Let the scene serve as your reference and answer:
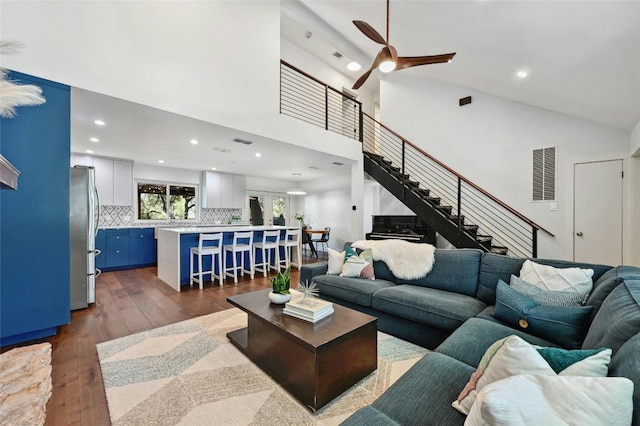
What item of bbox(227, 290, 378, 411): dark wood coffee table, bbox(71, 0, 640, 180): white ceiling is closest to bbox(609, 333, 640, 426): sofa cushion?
bbox(227, 290, 378, 411): dark wood coffee table

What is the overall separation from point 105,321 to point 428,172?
20.2ft

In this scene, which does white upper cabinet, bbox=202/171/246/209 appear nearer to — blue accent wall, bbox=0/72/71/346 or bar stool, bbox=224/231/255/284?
bar stool, bbox=224/231/255/284

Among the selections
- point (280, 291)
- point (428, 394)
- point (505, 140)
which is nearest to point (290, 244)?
point (280, 291)

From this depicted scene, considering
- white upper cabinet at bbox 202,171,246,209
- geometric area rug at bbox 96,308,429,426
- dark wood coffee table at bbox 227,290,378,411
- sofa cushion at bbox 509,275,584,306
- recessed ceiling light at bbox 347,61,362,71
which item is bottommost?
geometric area rug at bbox 96,308,429,426

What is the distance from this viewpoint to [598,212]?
4.18m

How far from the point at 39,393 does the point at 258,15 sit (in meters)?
4.99

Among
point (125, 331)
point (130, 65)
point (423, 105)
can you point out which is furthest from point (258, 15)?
point (125, 331)

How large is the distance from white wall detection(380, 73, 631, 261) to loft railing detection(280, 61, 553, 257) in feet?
0.76

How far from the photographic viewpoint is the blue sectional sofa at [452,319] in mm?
1093

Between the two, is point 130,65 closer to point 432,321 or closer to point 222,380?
point 222,380

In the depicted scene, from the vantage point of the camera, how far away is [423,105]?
627 cm

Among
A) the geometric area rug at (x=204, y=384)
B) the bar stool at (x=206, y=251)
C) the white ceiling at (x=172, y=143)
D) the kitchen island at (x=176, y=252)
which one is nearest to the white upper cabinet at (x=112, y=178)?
the white ceiling at (x=172, y=143)

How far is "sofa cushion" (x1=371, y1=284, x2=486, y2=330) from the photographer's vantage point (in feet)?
7.27

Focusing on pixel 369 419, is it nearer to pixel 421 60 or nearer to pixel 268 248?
pixel 421 60
